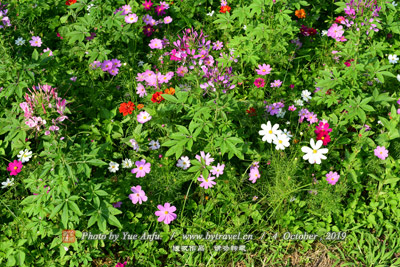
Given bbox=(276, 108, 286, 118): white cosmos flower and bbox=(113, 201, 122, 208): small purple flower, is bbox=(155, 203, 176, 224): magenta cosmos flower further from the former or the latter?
bbox=(276, 108, 286, 118): white cosmos flower

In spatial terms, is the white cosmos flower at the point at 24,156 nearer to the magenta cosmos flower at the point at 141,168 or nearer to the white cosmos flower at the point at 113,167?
the white cosmos flower at the point at 113,167

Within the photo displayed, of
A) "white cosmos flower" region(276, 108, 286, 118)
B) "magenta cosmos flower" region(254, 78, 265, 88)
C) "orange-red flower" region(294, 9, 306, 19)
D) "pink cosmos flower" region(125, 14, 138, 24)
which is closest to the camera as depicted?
"white cosmos flower" region(276, 108, 286, 118)

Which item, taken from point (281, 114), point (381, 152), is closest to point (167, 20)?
point (281, 114)

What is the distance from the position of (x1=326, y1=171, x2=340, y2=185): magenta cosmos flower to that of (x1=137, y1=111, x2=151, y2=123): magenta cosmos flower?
143 centimetres

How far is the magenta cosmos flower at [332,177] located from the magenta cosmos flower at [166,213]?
1160mm

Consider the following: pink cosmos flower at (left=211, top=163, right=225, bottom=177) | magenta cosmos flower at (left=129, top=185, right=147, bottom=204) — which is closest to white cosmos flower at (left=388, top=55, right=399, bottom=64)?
pink cosmos flower at (left=211, top=163, right=225, bottom=177)

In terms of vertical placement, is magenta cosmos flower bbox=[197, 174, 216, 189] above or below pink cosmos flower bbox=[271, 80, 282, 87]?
below

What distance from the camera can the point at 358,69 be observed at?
9.44 ft

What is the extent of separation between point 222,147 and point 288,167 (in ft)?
1.78

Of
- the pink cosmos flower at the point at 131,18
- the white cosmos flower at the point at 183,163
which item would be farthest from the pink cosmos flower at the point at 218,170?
the pink cosmos flower at the point at 131,18

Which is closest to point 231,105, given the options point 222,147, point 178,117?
point 222,147

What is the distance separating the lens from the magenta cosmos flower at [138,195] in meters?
2.58

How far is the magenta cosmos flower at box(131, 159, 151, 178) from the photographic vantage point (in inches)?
106

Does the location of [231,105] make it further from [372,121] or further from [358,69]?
[372,121]
